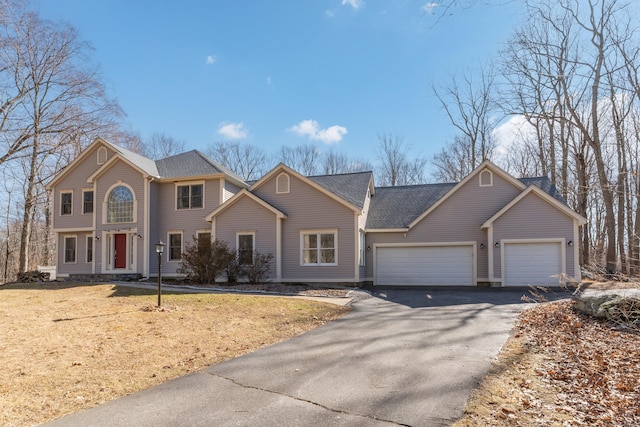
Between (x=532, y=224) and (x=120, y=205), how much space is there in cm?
1935

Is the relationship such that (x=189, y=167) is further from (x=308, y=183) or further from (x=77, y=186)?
(x=308, y=183)

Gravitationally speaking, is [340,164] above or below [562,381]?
above

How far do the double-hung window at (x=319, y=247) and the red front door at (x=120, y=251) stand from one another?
9415 millimetres

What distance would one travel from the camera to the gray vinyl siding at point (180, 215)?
784 inches

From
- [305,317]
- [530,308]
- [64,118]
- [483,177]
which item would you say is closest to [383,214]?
[483,177]

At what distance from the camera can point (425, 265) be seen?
17.9 meters

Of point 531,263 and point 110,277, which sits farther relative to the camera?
point 110,277

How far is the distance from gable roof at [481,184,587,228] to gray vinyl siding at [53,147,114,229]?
19150mm

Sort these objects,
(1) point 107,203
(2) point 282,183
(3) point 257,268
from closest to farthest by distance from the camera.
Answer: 1. (3) point 257,268
2. (2) point 282,183
3. (1) point 107,203

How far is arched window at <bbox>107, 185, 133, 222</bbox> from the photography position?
66.3ft

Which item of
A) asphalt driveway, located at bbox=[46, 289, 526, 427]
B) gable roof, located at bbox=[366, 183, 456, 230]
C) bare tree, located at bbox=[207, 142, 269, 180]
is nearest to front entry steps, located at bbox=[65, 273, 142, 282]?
gable roof, located at bbox=[366, 183, 456, 230]

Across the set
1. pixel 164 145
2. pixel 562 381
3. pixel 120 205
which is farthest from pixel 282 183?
pixel 164 145

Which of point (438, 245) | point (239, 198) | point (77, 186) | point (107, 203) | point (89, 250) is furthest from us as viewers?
point (77, 186)

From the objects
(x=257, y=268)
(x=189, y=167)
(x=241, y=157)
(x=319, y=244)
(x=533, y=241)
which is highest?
(x=241, y=157)
